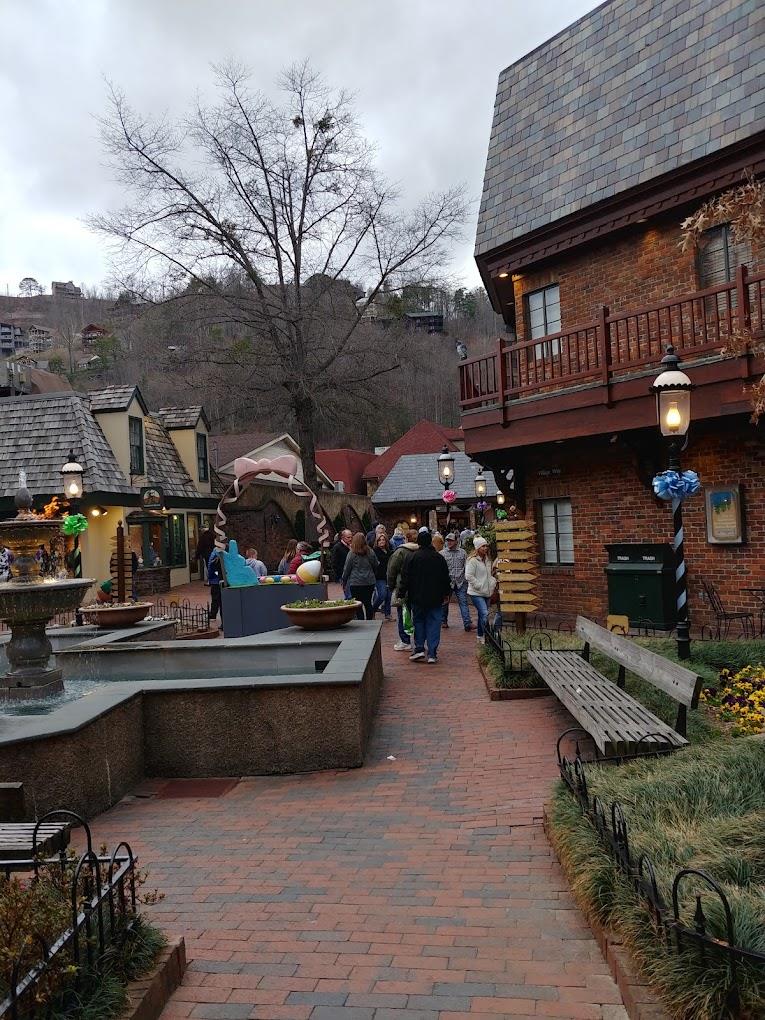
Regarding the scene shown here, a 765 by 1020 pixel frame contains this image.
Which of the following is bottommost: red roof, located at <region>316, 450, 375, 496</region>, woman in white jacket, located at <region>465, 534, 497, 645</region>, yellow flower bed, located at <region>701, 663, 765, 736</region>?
yellow flower bed, located at <region>701, 663, 765, 736</region>

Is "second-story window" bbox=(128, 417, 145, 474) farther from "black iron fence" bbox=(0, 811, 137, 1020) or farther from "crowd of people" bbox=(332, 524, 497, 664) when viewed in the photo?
"black iron fence" bbox=(0, 811, 137, 1020)

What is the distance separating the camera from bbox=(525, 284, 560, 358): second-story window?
603 inches

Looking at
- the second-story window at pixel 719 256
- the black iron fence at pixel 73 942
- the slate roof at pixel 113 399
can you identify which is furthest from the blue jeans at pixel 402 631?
the slate roof at pixel 113 399

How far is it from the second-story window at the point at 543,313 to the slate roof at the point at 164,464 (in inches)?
570

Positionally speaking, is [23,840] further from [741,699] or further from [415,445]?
[415,445]

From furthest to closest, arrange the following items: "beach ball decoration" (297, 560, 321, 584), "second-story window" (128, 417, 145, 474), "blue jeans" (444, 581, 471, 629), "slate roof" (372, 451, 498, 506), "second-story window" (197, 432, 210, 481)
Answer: "slate roof" (372, 451, 498, 506) < "second-story window" (197, 432, 210, 481) < "second-story window" (128, 417, 145, 474) < "blue jeans" (444, 581, 471, 629) < "beach ball decoration" (297, 560, 321, 584)

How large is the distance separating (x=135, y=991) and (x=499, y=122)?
669 inches

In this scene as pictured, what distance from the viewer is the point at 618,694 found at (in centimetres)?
731

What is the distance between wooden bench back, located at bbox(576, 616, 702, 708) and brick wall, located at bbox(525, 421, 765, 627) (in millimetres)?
4319

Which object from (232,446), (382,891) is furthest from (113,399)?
(382,891)

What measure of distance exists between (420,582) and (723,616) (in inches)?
172

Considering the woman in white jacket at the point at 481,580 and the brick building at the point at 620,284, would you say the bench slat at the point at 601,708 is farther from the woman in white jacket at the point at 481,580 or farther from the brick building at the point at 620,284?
the brick building at the point at 620,284

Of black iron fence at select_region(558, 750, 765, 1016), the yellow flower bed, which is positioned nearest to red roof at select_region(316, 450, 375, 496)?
the yellow flower bed

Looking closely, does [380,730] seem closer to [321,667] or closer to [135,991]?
[321,667]
